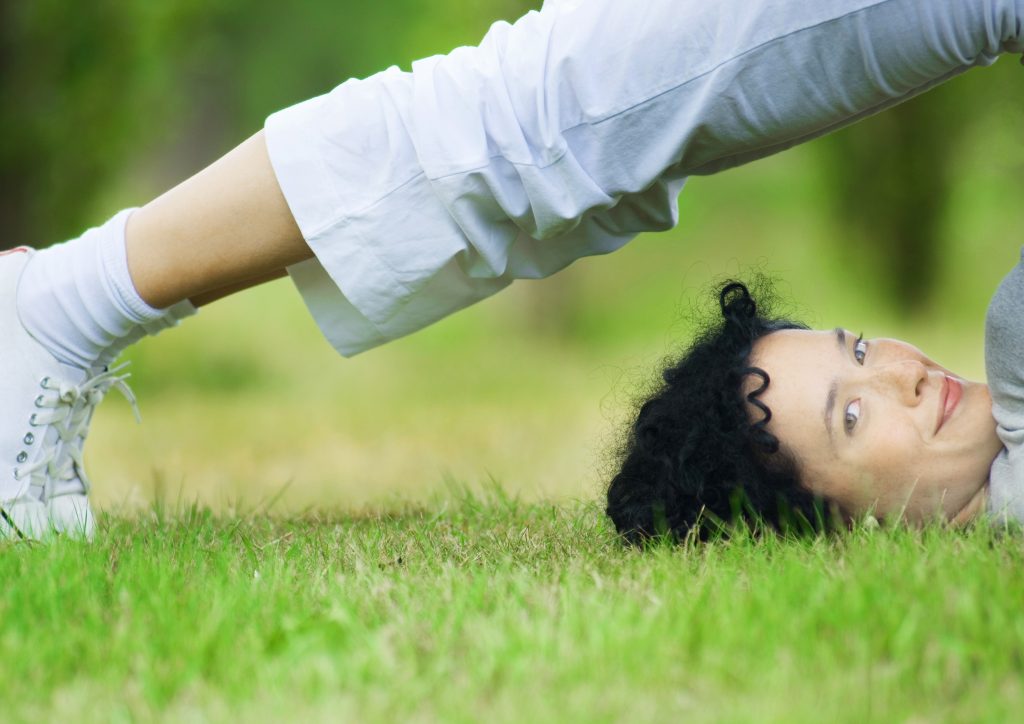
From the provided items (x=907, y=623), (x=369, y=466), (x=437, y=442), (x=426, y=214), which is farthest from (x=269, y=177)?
A: (x=437, y=442)

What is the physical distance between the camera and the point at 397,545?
7.10 feet

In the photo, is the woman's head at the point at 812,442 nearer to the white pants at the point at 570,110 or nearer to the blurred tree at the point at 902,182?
the white pants at the point at 570,110

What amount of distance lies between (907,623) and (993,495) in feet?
2.47

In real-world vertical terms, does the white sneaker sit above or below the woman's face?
above

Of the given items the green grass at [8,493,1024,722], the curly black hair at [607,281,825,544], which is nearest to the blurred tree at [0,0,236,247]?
the green grass at [8,493,1024,722]

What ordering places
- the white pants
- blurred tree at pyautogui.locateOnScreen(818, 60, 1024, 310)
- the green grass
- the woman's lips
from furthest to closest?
1. blurred tree at pyautogui.locateOnScreen(818, 60, 1024, 310)
2. the woman's lips
3. the white pants
4. the green grass

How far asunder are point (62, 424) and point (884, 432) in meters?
1.50

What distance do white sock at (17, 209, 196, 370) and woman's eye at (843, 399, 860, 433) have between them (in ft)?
4.13

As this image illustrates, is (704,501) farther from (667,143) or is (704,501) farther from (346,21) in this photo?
(346,21)

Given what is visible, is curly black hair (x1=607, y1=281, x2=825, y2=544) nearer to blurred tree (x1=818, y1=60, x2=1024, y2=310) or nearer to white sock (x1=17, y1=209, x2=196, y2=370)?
white sock (x1=17, y1=209, x2=196, y2=370)

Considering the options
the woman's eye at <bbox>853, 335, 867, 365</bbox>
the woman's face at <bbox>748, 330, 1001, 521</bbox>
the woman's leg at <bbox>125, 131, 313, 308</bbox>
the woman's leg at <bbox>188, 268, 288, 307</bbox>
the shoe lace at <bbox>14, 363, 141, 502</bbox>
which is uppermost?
the woman's leg at <bbox>125, 131, 313, 308</bbox>

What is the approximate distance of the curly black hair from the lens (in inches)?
83.0

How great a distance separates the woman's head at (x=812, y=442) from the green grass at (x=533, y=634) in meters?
0.15

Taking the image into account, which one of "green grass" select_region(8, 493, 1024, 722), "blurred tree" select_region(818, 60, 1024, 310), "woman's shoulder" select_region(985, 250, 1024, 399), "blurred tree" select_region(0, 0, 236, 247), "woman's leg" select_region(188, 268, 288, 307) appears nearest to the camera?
"green grass" select_region(8, 493, 1024, 722)
